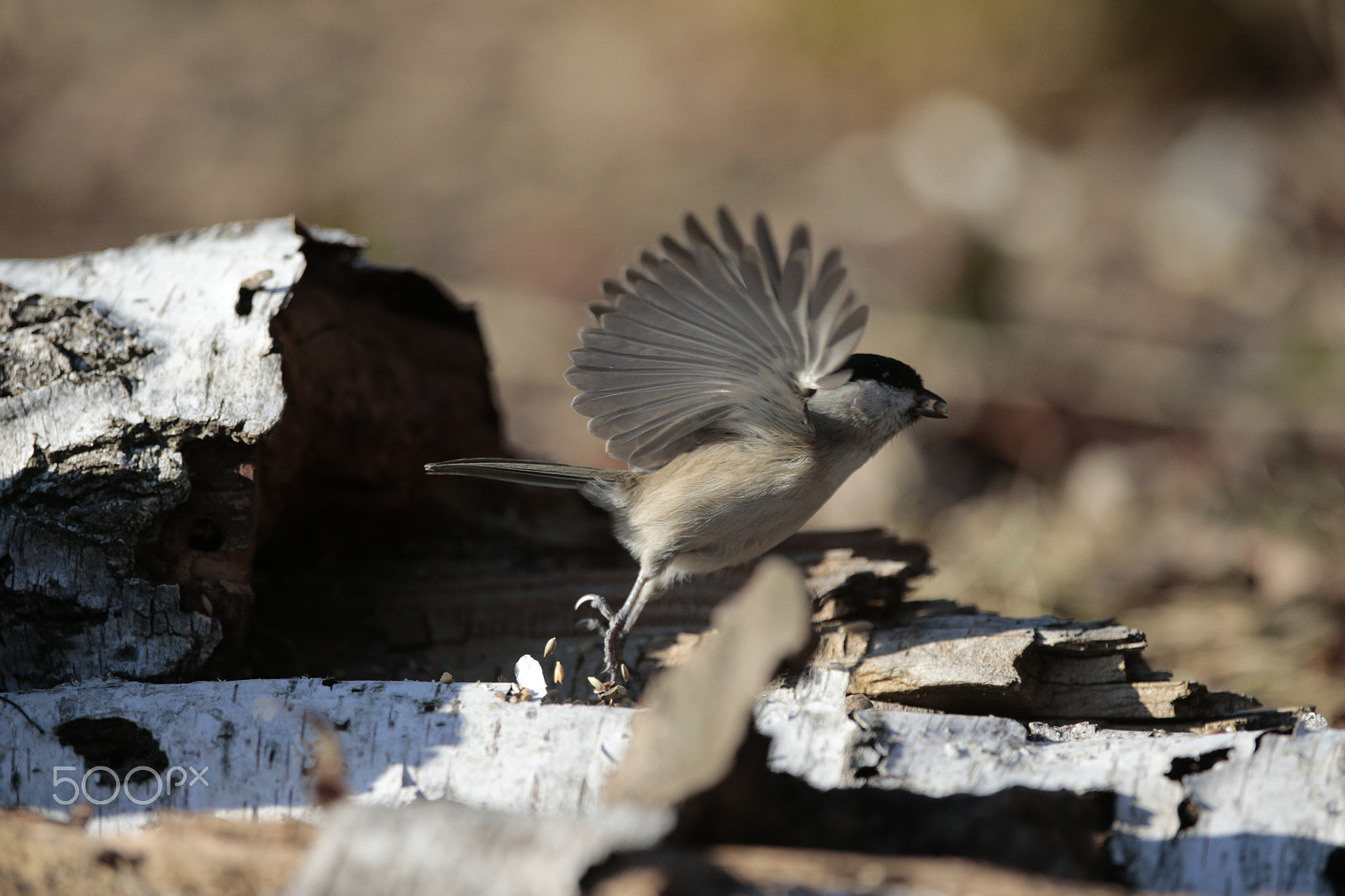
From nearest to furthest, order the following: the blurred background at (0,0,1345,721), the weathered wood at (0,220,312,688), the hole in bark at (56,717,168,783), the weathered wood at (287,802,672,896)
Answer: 1. the weathered wood at (287,802,672,896)
2. the hole in bark at (56,717,168,783)
3. the weathered wood at (0,220,312,688)
4. the blurred background at (0,0,1345,721)

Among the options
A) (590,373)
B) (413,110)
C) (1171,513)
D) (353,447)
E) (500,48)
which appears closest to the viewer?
(590,373)

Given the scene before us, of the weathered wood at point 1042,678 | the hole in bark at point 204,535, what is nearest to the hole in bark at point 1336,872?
the weathered wood at point 1042,678

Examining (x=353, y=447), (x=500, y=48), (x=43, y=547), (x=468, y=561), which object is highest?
(x=500, y=48)

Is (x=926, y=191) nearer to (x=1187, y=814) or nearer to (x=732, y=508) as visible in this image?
(x=732, y=508)

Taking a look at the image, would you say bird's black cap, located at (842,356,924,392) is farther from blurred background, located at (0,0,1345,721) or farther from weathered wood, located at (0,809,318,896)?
weathered wood, located at (0,809,318,896)

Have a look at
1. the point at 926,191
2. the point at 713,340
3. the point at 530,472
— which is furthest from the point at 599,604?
the point at 926,191

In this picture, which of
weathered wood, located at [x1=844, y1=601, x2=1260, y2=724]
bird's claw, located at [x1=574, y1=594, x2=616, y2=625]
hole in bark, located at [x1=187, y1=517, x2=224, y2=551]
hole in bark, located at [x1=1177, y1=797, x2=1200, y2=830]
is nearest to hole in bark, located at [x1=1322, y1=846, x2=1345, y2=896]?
hole in bark, located at [x1=1177, y1=797, x2=1200, y2=830]

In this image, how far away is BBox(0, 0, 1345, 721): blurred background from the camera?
4176 mm

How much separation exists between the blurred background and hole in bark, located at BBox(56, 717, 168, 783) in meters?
2.71

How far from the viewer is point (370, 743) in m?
1.78

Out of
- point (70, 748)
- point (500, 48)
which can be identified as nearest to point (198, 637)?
point (70, 748)

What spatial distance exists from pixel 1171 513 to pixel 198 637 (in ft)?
11.6

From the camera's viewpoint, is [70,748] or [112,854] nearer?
[112,854]

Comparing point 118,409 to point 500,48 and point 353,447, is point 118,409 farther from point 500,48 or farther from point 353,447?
point 500,48
